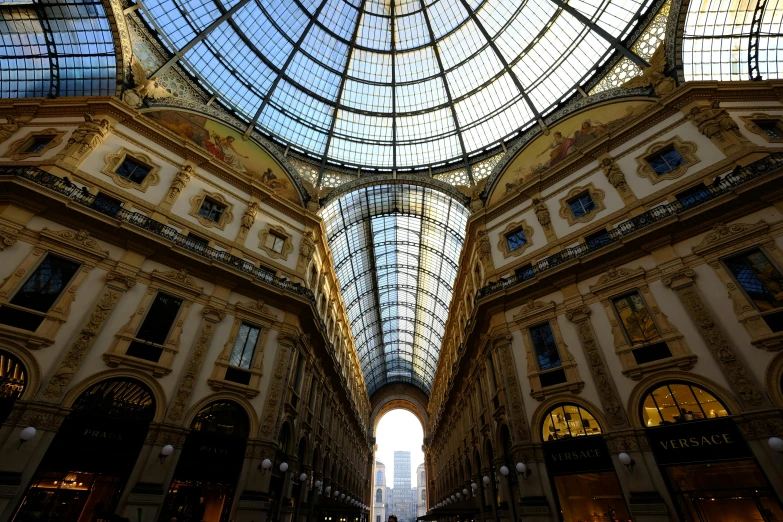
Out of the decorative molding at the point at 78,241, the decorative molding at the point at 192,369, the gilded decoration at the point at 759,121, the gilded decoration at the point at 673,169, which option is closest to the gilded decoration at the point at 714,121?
the gilded decoration at the point at 759,121

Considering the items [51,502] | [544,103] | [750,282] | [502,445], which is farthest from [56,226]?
[544,103]

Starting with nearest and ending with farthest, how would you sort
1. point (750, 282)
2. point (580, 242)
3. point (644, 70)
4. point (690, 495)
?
point (690, 495) < point (750, 282) < point (580, 242) < point (644, 70)

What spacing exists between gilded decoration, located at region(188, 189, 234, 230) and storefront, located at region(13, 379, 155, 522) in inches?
351

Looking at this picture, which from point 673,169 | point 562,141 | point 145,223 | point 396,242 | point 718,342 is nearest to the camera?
point 718,342

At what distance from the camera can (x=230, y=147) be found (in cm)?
2320

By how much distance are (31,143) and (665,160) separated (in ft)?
104

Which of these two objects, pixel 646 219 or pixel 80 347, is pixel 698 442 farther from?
pixel 80 347

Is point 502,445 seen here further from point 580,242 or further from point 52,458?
point 52,458

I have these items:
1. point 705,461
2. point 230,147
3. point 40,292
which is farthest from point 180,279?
point 705,461

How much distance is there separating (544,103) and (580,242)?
13136 mm

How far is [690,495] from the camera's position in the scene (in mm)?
11328

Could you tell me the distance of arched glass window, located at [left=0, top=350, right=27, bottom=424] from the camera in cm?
1148

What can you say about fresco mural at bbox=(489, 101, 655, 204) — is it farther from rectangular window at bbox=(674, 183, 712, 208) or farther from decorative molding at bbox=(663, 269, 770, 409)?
decorative molding at bbox=(663, 269, 770, 409)

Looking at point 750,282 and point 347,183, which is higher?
point 347,183
